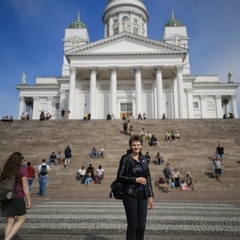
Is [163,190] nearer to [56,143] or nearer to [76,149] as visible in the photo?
[76,149]

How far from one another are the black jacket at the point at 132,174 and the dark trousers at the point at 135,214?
9cm

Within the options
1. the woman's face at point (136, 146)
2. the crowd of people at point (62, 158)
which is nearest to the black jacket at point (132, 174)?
the woman's face at point (136, 146)

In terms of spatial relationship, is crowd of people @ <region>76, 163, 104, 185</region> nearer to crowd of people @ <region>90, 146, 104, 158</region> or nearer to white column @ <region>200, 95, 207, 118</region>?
crowd of people @ <region>90, 146, 104, 158</region>

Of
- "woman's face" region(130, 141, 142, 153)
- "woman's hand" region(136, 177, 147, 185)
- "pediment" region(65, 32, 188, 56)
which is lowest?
"woman's hand" region(136, 177, 147, 185)

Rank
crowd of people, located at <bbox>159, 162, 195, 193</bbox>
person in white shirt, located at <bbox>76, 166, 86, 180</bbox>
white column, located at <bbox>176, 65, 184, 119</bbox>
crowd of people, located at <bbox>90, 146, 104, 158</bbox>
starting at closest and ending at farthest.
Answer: crowd of people, located at <bbox>159, 162, 195, 193</bbox> → person in white shirt, located at <bbox>76, 166, 86, 180</bbox> → crowd of people, located at <bbox>90, 146, 104, 158</bbox> → white column, located at <bbox>176, 65, 184, 119</bbox>

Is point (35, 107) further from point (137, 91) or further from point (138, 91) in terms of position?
point (138, 91)

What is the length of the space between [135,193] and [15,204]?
2178 millimetres

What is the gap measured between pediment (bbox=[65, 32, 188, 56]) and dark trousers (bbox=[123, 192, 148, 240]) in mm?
41117

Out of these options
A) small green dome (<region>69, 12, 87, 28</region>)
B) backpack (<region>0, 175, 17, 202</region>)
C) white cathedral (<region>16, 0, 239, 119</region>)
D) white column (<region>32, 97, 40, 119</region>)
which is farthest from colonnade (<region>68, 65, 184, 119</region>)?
backpack (<region>0, 175, 17, 202</region>)

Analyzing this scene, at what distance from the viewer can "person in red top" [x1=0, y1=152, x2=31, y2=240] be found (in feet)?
15.5

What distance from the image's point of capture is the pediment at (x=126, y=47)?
43.7 m

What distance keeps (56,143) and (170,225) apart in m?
18.7

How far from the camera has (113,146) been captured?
898 inches

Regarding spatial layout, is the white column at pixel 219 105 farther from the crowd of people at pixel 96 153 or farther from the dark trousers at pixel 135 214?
the dark trousers at pixel 135 214
